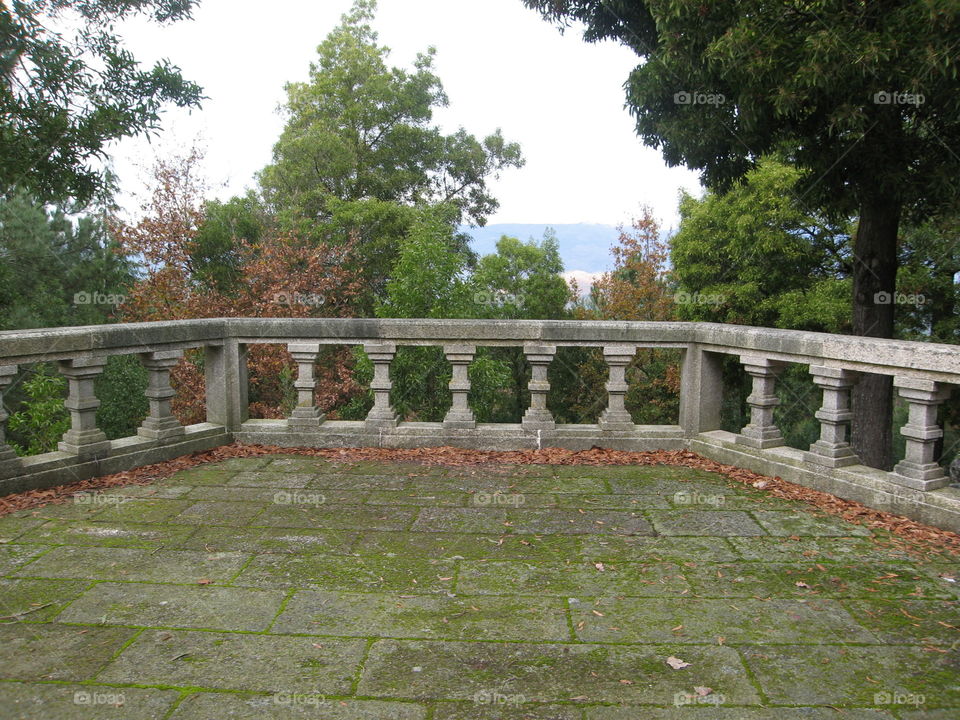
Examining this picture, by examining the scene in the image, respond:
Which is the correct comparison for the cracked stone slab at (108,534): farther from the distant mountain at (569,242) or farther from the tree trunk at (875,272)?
the distant mountain at (569,242)

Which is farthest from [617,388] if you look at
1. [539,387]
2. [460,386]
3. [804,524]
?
[804,524]

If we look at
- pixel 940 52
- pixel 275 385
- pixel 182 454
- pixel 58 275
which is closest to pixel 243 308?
pixel 275 385

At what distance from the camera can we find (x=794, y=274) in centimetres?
1595

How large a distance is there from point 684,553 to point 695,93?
205 inches

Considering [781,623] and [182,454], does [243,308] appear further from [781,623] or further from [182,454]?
[781,623]

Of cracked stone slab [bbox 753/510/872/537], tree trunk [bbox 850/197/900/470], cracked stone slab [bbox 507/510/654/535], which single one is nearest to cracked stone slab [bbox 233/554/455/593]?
cracked stone slab [bbox 507/510/654/535]

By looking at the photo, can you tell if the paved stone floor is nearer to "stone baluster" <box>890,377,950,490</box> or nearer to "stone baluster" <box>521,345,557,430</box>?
"stone baluster" <box>890,377,950,490</box>

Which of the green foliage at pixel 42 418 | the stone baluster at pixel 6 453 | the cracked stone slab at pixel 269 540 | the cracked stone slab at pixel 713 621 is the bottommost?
the green foliage at pixel 42 418

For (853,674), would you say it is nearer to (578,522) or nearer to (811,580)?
(811,580)

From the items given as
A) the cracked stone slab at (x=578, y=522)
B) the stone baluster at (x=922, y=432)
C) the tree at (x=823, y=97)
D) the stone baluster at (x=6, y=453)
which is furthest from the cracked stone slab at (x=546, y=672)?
the tree at (x=823, y=97)

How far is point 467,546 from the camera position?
4152 mm

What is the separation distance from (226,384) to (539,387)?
2764 mm

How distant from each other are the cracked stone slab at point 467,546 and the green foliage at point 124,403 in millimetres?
14071

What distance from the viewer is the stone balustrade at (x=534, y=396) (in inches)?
188
